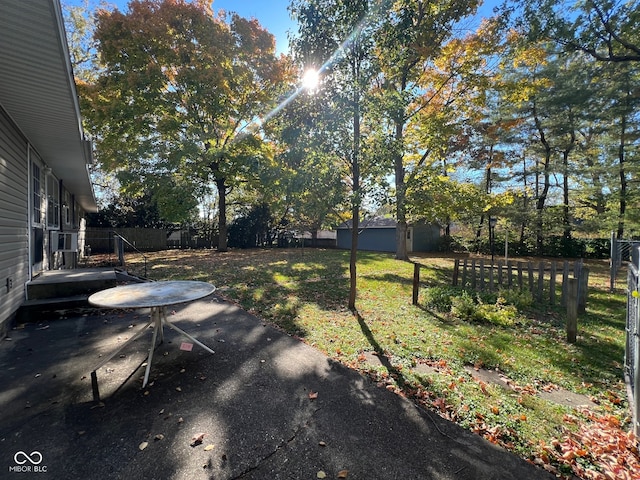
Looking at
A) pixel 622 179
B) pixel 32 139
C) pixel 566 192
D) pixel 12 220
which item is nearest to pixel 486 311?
pixel 12 220

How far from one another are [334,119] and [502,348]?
15.7 ft

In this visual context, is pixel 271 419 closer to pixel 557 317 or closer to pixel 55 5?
pixel 55 5

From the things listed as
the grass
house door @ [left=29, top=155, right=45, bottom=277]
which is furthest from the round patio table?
house door @ [left=29, top=155, right=45, bottom=277]

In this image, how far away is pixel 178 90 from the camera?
47.0 feet

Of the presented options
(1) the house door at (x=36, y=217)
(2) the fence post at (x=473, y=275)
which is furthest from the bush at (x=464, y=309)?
(1) the house door at (x=36, y=217)

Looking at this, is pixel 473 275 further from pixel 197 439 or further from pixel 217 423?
pixel 197 439

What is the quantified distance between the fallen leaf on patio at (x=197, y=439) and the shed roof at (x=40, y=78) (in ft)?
12.7

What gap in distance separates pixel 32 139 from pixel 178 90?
1065 centimetres

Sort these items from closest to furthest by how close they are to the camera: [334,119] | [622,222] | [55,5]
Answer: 1. [55,5]
2. [334,119]
3. [622,222]

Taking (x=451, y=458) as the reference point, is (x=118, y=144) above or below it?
above

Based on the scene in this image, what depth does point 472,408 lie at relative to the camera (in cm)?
270

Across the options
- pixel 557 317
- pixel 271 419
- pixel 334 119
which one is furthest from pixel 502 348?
pixel 334 119

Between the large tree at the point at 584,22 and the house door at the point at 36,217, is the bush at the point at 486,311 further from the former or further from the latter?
the house door at the point at 36,217

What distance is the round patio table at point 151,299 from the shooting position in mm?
3088
